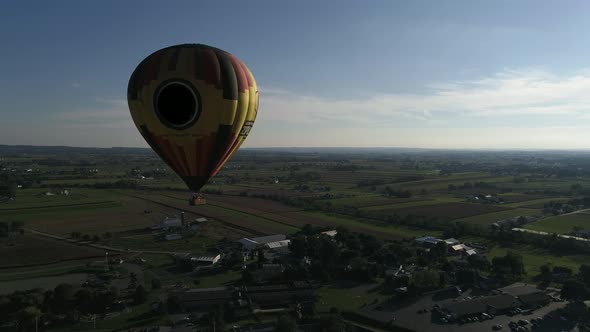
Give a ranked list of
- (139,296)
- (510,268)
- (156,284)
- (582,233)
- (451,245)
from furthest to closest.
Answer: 1. (582,233)
2. (451,245)
3. (510,268)
4. (156,284)
5. (139,296)

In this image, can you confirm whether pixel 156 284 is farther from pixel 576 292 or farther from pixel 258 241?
pixel 576 292

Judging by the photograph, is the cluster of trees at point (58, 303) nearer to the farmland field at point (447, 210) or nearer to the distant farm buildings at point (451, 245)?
the distant farm buildings at point (451, 245)

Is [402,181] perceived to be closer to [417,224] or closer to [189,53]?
[417,224]

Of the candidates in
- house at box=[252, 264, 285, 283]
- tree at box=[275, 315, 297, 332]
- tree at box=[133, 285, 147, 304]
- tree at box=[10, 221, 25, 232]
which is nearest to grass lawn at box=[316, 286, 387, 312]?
house at box=[252, 264, 285, 283]

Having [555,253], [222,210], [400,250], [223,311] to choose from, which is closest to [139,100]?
[223,311]

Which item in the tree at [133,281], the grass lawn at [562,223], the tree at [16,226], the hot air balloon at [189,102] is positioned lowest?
the tree at [133,281]

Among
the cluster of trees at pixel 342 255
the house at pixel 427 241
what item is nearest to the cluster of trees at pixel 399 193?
the house at pixel 427 241

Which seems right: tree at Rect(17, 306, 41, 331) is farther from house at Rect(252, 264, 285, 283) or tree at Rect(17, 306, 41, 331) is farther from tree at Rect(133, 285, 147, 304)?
house at Rect(252, 264, 285, 283)

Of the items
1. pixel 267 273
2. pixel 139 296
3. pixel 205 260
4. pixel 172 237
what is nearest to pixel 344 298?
pixel 267 273
